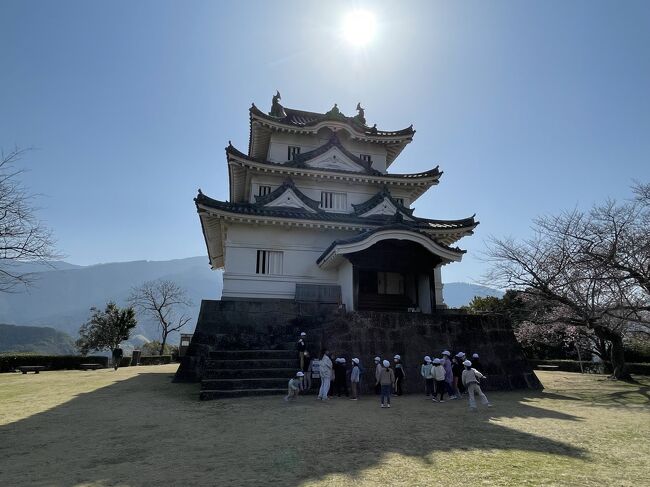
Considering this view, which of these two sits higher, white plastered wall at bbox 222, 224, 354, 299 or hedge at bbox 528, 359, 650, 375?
white plastered wall at bbox 222, 224, 354, 299

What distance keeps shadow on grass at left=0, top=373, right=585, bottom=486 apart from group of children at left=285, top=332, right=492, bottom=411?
0.58 m

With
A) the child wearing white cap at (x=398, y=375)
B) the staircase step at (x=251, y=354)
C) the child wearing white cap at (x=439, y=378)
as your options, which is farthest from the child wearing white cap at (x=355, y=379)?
the staircase step at (x=251, y=354)

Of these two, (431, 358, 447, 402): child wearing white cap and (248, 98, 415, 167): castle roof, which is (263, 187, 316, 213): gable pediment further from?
A: (431, 358, 447, 402): child wearing white cap

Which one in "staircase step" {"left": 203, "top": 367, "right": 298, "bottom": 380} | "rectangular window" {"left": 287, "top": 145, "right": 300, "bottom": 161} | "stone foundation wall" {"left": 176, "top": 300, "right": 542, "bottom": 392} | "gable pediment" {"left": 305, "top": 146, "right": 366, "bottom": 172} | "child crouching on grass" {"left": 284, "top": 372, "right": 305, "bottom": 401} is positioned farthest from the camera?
"rectangular window" {"left": 287, "top": 145, "right": 300, "bottom": 161}

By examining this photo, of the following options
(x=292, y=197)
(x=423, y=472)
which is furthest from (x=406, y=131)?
(x=423, y=472)

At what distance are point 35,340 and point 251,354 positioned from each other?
149 meters

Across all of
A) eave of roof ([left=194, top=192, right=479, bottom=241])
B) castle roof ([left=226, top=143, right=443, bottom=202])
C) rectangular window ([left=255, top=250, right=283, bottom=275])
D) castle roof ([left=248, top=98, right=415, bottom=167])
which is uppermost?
castle roof ([left=248, top=98, right=415, bottom=167])

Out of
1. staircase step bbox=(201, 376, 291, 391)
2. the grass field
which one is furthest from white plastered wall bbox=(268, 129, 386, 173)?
the grass field

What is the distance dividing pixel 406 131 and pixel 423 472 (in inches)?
954

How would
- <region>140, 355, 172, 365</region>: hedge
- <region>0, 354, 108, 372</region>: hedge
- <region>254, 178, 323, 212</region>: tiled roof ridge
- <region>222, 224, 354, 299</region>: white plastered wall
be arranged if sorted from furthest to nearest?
1. <region>140, 355, 172, 365</region>: hedge
2. <region>0, 354, 108, 372</region>: hedge
3. <region>254, 178, 323, 212</region>: tiled roof ridge
4. <region>222, 224, 354, 299</region>: white plastered wall

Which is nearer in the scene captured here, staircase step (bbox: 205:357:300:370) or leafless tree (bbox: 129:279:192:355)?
staircase step (bbox: 205:357:300:370)

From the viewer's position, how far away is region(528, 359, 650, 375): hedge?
25.1 metres

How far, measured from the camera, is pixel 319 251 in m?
21.1


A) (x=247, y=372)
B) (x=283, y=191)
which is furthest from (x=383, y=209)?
(x=247, y=372)
